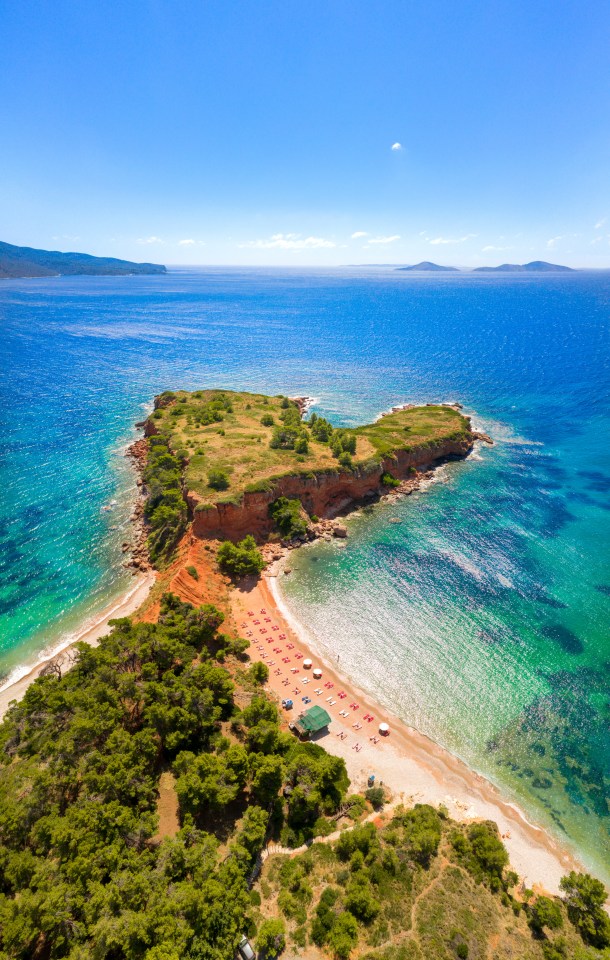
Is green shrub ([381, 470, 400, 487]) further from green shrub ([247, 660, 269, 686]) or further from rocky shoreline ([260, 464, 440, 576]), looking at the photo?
green shrub ([247, 660, 269, 686])

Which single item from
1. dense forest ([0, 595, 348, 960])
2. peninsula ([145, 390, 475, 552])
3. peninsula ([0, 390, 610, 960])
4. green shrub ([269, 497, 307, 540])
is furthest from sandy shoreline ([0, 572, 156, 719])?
green shrub ([269, 497, 307, 540])

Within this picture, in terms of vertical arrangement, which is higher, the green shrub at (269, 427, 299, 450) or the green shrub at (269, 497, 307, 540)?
the green shrub at (269, 427, 299, 450)

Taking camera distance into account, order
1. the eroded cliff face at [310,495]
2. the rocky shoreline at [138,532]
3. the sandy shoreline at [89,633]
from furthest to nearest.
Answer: the eroded cliff face at [310,495] < the rocky shoreline at [138,532] < the sandy shoreline at [89,633]

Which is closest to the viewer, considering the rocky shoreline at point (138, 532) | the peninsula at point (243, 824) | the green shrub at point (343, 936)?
the peninsula at point (243, 824)

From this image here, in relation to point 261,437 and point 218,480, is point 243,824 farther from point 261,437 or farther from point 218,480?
point 261,437

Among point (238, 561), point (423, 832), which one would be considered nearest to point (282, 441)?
point (238, 561)

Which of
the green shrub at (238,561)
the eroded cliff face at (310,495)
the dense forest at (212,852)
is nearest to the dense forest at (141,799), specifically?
the dense forest at (212,852)

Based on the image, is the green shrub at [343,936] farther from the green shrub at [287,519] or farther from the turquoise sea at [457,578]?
the green shrub at [287,519]
